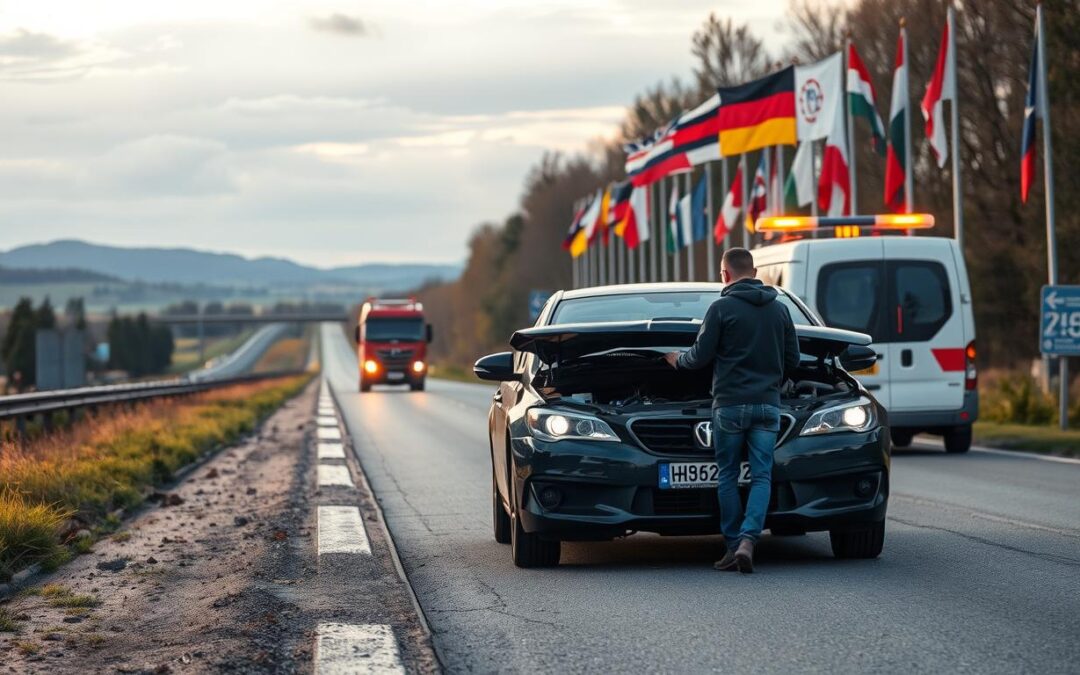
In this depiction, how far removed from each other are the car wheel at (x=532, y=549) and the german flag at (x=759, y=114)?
24.4 metres

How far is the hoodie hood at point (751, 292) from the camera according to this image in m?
8.64

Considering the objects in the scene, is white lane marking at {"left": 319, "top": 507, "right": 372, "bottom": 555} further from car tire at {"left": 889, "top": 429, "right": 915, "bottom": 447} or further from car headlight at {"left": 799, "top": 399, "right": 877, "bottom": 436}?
car tire at {"left": 889, "top": 429, "right": 915, "bottom": 447}

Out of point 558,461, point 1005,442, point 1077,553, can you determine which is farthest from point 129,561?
point 1005,442

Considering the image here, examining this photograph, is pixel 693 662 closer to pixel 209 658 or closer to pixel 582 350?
pixel 209 658

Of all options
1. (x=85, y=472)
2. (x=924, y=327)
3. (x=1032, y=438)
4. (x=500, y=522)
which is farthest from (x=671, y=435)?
(x=1032, y=438)

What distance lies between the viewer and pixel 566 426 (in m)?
8.80

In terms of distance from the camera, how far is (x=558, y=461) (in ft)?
28.6

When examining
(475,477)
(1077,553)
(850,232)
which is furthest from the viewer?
(850,232)

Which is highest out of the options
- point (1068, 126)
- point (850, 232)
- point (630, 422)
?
point (1068, 126)

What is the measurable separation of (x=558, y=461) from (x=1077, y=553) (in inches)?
120

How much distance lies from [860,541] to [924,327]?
9.58 meters

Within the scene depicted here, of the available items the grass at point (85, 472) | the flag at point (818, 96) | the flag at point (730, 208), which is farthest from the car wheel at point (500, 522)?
the flag at point (730, 208)

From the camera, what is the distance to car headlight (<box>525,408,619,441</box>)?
8727 millimetres

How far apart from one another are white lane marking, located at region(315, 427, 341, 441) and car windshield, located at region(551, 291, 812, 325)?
49.4 feet
